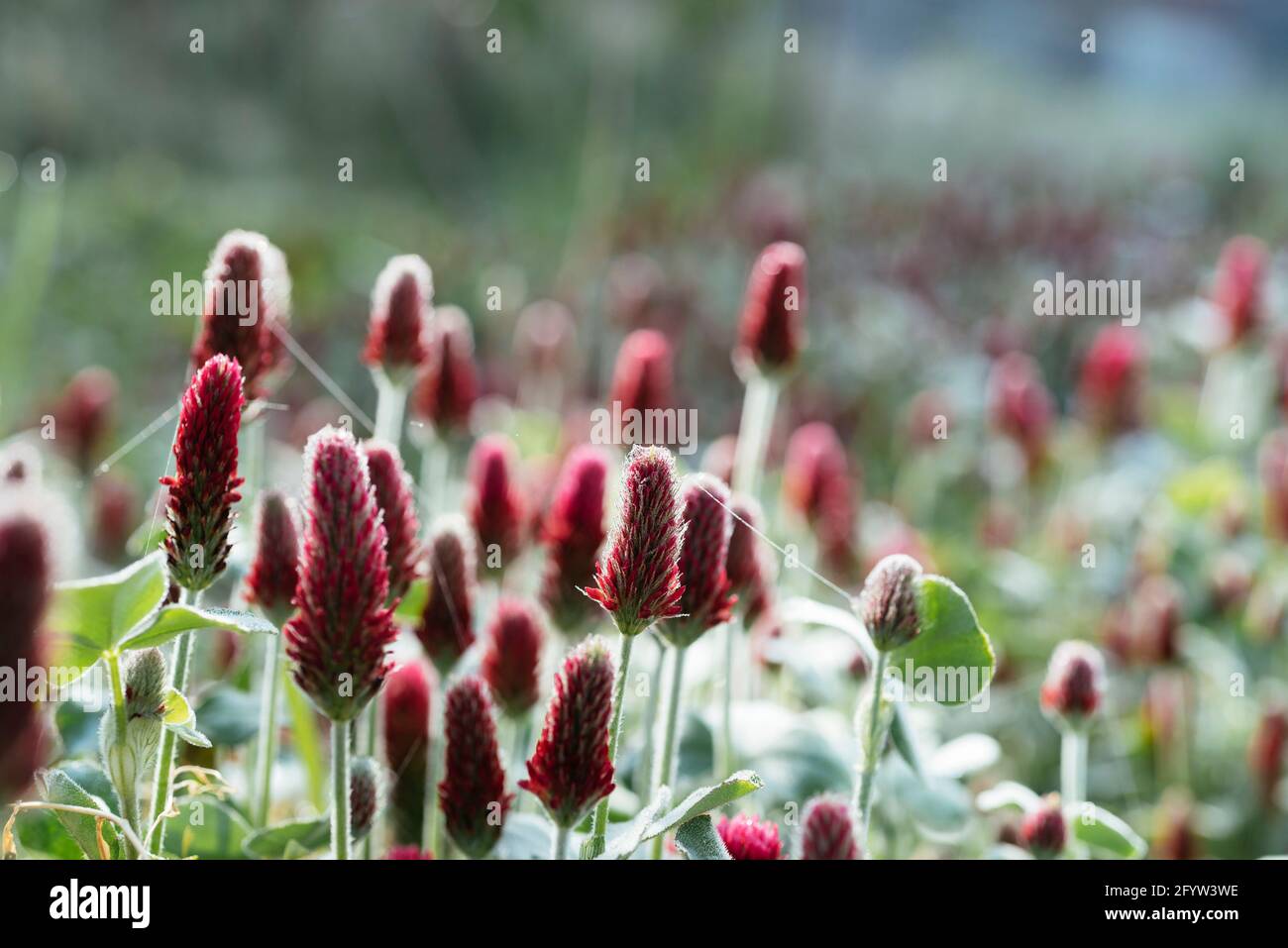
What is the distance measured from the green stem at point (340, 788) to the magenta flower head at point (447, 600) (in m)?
0.31

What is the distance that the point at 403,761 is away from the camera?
1.33 metres

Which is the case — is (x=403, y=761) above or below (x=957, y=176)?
below

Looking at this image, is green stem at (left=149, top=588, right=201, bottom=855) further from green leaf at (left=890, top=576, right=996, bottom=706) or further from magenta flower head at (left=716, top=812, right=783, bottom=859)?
green leaf at (left=890, top=576, right=996, bottom=706)

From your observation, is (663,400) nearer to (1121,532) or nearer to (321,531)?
(321,531)

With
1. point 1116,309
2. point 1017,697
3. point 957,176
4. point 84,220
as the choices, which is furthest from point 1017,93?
point 1017,697

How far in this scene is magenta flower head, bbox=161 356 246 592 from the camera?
844 mm

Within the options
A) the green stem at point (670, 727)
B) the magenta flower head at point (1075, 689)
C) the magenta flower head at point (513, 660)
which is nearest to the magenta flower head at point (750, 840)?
the green stem at point (670, 727)

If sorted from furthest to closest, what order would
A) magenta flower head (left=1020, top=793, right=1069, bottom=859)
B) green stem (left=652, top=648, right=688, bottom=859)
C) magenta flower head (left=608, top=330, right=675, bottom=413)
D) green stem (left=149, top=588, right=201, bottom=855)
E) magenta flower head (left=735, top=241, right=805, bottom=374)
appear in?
magenta flower head (left=608, top=330, right=675, bottom=413), magenta flower head (left=735, top=241, right=805, bottom=374), magenta flower head (left=1020, top=793, right=1069, bottom=859), green stem (left=652, top=648, right=688, bottom=859), green stem (left=149, top=588, right=201, bottom=855)

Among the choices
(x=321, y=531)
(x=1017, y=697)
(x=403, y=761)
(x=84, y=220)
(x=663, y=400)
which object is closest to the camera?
(x=321, y=531)

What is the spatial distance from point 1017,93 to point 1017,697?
22.3 feet

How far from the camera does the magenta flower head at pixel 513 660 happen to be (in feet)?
4.18

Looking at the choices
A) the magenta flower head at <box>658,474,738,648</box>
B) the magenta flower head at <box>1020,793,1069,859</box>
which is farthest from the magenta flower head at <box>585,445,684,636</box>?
the magenta flower head at <box>1020,793,1069,859</box>

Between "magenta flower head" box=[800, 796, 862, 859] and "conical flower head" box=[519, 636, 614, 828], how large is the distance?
0.45ft

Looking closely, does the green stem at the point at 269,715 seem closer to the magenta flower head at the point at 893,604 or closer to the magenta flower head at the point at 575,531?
the magenta flower head at the point at 575,531
